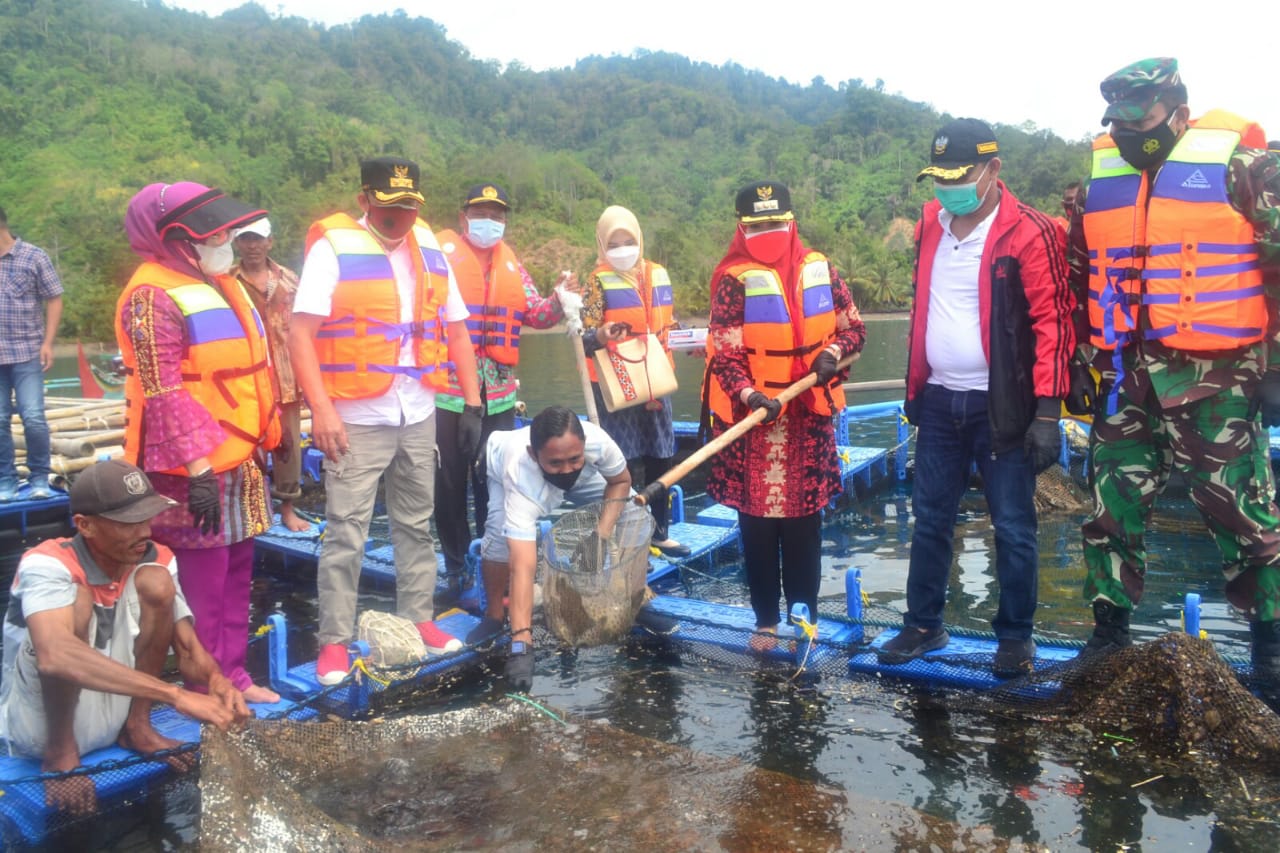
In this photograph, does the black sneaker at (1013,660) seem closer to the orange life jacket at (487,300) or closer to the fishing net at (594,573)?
the fishing net at (594,573)

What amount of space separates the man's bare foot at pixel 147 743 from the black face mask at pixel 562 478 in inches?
72.8

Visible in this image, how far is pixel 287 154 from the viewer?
69500mm

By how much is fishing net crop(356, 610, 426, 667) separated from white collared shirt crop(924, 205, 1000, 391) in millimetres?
2667

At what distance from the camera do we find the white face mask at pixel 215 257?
12.9 feet

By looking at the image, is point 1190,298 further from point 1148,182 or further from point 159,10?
point 159,10

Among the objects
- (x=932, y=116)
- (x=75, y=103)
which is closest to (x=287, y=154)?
(x=75, y=103)

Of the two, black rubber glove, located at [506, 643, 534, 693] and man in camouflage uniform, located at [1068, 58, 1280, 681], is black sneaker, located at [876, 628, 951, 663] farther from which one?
black rubber glove, located at [506, 643, 534, 693]

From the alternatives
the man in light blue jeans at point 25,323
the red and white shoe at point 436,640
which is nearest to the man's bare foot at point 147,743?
the red and white shoe at point 436,640

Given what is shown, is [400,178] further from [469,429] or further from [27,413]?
[27,413]

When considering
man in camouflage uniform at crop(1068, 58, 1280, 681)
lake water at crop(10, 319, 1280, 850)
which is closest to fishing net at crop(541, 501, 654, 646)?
lake water at crop(10, 319, 1280, 850)

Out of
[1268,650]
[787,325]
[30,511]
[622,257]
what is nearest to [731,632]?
[787,325]

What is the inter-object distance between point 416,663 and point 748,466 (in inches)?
70.7

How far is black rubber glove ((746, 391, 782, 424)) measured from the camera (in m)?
4.33

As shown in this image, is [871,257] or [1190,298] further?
[871,257]
